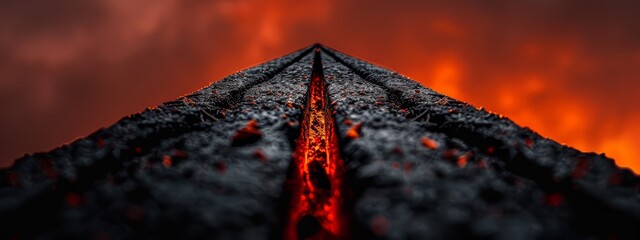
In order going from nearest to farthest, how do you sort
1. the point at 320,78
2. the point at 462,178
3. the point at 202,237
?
the point at 202,237, the point at 462,178, the point at 320,78

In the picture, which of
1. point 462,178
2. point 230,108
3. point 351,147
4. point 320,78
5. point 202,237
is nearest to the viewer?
point 202,237

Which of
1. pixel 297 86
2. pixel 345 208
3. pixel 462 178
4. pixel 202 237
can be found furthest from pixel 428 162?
pixel 297 86

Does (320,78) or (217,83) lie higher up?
(320,78)

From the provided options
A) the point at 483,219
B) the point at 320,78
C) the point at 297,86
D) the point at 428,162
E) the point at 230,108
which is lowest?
the point at 483,219

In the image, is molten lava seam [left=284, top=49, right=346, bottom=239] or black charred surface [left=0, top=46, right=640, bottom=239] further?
molten lava seam [left=284, top=49, right=346, bottom=239]

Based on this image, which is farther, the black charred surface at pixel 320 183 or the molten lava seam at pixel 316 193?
the molten lava seam at pixel 316 193

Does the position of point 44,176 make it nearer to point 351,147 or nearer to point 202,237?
point 202,237

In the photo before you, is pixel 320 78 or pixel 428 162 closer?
pixel 428 162
